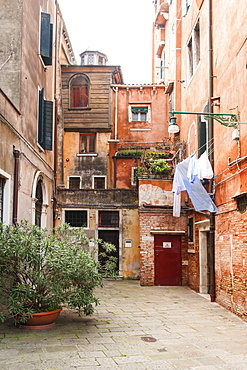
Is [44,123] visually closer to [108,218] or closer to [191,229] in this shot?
[108,218]

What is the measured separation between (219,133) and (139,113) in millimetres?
11508

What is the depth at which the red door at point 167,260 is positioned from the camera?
14.8m

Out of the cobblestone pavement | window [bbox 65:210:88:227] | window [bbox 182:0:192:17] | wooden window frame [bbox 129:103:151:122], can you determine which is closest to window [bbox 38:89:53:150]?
window [bbox 65:210:88:227]

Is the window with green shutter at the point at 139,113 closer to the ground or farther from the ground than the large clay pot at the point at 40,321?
farther from the ground

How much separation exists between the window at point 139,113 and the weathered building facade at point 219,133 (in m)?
6.02

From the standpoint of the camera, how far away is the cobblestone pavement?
19.4ft

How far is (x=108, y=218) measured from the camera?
17.2 m

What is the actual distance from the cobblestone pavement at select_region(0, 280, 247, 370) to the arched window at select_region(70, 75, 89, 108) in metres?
13.4

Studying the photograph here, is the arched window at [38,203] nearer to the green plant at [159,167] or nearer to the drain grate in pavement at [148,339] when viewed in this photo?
the green plant at [159,167]

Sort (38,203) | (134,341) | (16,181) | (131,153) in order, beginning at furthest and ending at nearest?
(131,153)
(38,203)
(16,181)
(134,341)

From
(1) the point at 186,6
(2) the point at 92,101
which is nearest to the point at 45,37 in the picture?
(1) the point at 186,6

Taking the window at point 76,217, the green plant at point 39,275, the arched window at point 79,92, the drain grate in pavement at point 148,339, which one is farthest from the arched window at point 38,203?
the arched window at point 79,92

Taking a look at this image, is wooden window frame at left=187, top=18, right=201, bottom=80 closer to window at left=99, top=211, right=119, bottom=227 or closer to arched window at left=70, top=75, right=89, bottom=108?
window at left=99, top=211, right=119, bottom=227

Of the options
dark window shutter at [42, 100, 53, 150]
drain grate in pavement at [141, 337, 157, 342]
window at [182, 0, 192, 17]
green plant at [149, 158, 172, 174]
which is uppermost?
window at [182, 0, 192, 17]
